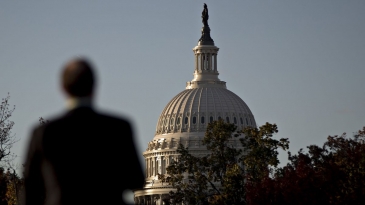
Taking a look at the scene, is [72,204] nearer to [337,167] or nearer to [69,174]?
[69,174]

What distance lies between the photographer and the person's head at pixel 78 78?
950 cm

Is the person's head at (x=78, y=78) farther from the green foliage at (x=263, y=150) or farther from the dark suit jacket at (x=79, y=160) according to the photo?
the green foliage at (x=263, y=150)

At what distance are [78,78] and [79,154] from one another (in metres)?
0.69

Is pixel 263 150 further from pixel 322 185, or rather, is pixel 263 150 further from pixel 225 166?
pixel 322 185

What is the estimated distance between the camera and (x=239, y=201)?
79.2 meters

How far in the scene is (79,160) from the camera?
9508 millimetres

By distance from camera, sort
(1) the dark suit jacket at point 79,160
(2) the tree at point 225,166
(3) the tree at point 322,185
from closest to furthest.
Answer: (1) the dark suit jacket at point 79,160 < (3) the tree at point 322,185 < (2) the tree at point 225,166

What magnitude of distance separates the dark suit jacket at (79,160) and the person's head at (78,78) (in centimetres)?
22

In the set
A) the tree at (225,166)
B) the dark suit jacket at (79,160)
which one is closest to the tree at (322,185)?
the tree at (225,166)

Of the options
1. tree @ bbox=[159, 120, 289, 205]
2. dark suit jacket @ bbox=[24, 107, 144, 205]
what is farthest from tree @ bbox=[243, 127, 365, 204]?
dark suit jacket @ bbox=[24, 107, 144, 205]

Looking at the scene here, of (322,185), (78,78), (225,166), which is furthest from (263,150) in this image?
(78,78)

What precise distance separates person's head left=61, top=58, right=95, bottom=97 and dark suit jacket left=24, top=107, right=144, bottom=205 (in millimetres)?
218

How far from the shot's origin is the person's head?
9.50 m

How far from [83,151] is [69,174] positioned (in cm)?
24
